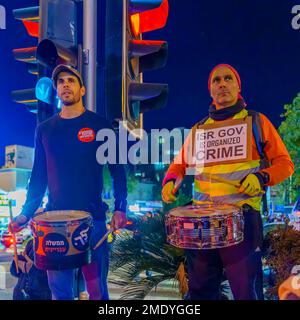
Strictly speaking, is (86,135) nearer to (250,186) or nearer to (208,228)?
(208,228)

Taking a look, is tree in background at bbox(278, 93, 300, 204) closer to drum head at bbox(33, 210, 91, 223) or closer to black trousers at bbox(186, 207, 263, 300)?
black trousers at bbox(186, 207, 263, 300)

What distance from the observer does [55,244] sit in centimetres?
359

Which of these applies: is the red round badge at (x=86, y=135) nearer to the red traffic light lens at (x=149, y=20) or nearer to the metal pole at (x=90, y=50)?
the metal pole at (x=90, y=50)

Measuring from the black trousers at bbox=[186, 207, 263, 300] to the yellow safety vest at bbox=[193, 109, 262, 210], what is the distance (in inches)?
4.0

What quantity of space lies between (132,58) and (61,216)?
1532 mm

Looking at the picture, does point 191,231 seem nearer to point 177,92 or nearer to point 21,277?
Answer: point 177,92

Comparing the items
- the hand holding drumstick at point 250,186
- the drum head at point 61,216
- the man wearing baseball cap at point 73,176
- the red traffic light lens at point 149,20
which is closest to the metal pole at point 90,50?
the man wearing baseball cap at point 73,176

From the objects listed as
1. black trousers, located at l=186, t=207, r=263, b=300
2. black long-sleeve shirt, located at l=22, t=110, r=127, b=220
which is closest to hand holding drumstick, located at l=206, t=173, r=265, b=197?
black trousers, located at l=186, t=207, r=263, b=300

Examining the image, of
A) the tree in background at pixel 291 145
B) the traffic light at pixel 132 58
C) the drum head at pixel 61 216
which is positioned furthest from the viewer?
the traffic light at pixel 132 58

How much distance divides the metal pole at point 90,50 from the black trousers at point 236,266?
164cm

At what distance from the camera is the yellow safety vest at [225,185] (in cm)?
360

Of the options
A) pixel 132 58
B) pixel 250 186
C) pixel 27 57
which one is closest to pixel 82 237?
pixel 250 186

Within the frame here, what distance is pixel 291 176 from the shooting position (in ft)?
11.9
